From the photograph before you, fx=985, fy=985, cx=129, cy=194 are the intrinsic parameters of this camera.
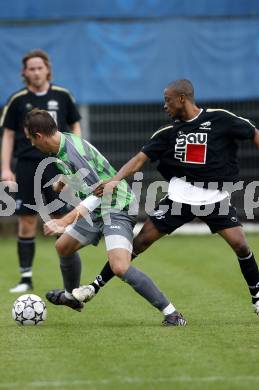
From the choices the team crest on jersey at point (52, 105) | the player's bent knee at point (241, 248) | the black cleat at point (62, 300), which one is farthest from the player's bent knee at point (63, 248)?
the team crest on jersey at point (52, 105)

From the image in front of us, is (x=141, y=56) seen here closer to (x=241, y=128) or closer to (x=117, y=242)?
(x=241, y=128)

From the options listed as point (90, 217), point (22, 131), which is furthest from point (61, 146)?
point (22, 131)

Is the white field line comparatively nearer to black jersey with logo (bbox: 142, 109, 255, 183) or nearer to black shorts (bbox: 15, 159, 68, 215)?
black jersey with logo (bbox: 142, 109, 255, 183)

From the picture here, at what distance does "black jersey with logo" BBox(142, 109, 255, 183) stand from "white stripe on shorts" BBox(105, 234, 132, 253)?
757mm

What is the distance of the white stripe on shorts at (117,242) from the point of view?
7852 mm

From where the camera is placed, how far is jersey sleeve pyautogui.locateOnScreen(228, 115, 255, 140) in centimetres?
818

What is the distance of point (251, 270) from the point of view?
829 cm

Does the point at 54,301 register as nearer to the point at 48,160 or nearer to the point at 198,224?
the point at 48,160

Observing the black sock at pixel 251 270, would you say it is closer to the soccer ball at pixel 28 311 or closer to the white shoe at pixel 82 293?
the white shoe at pixel 82 293

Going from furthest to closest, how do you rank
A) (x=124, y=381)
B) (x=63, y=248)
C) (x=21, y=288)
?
(x=21, y=288) → (x=63, y=248) → (x=124, y=381)

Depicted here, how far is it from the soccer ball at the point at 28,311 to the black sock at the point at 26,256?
2.53 meters

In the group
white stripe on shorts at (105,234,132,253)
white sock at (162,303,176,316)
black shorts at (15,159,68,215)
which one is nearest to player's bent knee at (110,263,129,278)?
white stripe on shorts at (105,234,132,253)

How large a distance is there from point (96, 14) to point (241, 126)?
9.60 meters

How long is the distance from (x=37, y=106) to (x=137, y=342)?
427 centimetres
